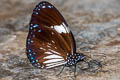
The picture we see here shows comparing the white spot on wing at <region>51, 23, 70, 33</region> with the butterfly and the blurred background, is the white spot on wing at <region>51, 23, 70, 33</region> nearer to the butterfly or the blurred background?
the butterfly

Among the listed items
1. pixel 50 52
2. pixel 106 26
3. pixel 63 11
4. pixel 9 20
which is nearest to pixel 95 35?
pixel 106 26

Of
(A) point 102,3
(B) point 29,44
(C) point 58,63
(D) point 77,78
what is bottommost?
(D) point 77,78

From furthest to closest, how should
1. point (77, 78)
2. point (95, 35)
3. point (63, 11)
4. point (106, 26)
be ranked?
point (63, 11)
point (106, 26)
point (95, 35)
point (77, 78)

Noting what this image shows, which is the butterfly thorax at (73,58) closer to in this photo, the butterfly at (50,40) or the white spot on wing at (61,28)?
the butterfly at (50,40)

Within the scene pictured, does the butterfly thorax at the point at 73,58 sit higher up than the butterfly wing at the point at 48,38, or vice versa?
the butterfly wing at the point at 48,38

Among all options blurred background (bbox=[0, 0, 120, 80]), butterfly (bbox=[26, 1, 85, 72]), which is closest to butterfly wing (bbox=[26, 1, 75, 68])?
butterfly (bbox=[26, 1, 85, 72])

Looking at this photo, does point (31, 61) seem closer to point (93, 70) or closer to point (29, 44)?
point (29, 44)

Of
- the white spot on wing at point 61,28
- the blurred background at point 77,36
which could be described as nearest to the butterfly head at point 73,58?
the blurred background at point 77,36

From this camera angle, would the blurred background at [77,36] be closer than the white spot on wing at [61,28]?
Yes
